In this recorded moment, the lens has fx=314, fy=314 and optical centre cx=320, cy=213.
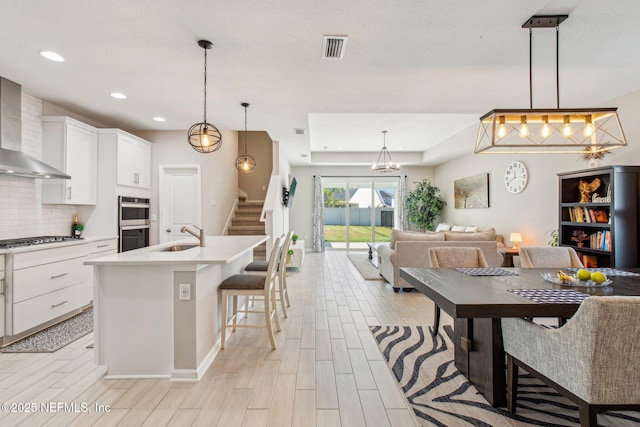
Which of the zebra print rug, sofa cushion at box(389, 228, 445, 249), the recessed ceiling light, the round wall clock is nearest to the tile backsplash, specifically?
the recessed ceiling light

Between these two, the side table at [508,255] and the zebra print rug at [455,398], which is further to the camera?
the side table at [508,255]

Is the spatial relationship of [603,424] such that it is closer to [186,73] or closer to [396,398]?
[396,398]

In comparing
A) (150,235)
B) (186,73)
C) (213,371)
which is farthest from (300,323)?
(150,235)

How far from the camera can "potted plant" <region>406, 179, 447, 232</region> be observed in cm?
917

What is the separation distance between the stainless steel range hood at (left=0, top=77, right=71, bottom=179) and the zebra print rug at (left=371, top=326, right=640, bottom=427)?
4.11 metres

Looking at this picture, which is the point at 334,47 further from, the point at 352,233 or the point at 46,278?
the point at 352,233

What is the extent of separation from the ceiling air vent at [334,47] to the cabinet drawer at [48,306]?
377cm

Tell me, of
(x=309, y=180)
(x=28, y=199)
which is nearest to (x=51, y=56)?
(x=28, y=199)

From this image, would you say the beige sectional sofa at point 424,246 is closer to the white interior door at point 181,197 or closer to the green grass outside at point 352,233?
the white interior door at point 181,197

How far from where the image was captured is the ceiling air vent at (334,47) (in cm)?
260

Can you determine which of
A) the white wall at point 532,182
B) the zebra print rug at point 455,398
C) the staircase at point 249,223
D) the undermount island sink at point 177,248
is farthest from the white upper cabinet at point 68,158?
the white wall at point 532,182

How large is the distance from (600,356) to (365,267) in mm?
5559

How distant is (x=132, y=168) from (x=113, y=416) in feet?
13.6

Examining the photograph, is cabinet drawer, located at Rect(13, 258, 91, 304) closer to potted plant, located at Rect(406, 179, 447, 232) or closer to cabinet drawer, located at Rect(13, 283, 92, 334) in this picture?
cabinet drawer, located at Rect(13, 283, 92, 334)
